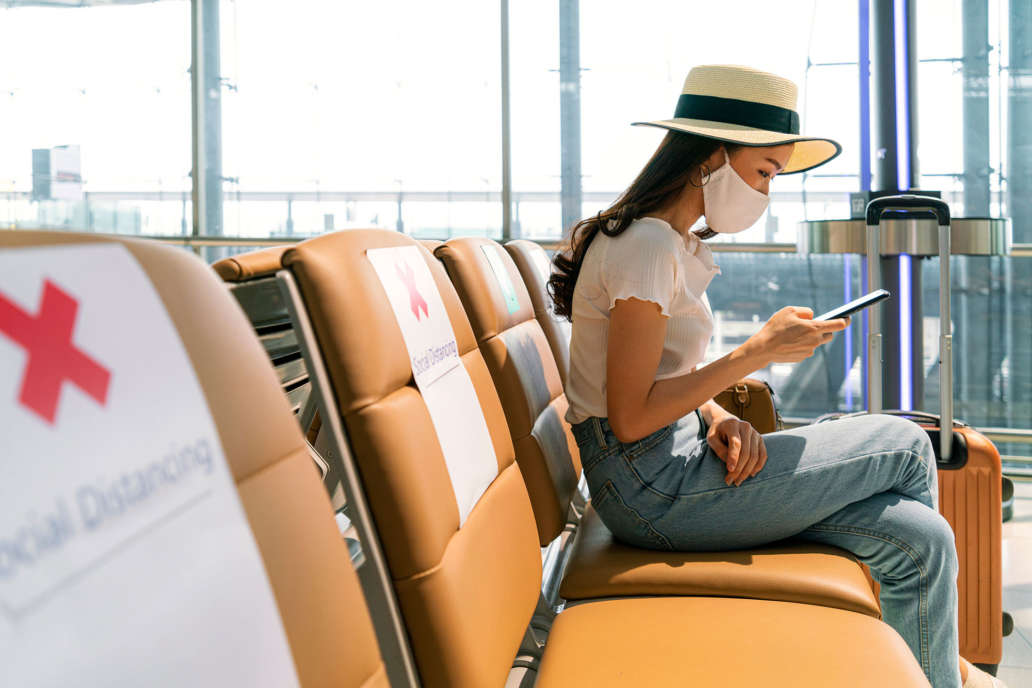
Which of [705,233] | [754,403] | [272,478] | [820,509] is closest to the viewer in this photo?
[272,478]

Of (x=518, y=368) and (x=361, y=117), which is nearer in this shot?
(x=518, y=368)

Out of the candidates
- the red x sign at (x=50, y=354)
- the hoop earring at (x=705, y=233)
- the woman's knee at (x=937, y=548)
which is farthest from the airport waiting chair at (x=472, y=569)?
the hoop earring at (x=705, y=233)

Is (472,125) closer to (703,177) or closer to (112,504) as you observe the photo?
(703,177)

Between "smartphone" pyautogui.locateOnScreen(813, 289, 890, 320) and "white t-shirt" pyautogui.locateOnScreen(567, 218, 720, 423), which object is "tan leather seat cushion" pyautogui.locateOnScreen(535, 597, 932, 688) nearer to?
"white t-shirt" pyautogui.locateOnScreen(567, 218, 720, 423)

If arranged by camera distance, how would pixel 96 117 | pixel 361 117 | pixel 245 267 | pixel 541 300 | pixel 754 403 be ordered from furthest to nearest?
pixel 96 117 → pixel 361 117 → pixel 754 403 → pixel 541 300 → pixel 245 267

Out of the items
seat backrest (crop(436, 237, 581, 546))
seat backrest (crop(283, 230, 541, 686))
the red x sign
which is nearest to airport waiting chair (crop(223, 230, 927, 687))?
seat backrest (crop(283, 230, 541, 686))

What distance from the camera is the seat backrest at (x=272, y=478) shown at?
467mm

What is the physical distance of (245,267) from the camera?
789 millimetres

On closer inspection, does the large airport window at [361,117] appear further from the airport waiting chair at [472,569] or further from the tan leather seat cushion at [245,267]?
the tan leather seat cushion at [245,267]

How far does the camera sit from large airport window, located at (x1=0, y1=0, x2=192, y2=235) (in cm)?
451

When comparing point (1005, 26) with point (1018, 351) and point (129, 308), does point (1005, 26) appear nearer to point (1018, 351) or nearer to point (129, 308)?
point (1018, 351)

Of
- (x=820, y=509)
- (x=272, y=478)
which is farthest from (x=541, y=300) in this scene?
(x=272, y=478)

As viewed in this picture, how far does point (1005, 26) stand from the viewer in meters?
3.75

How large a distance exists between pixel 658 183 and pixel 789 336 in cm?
32
